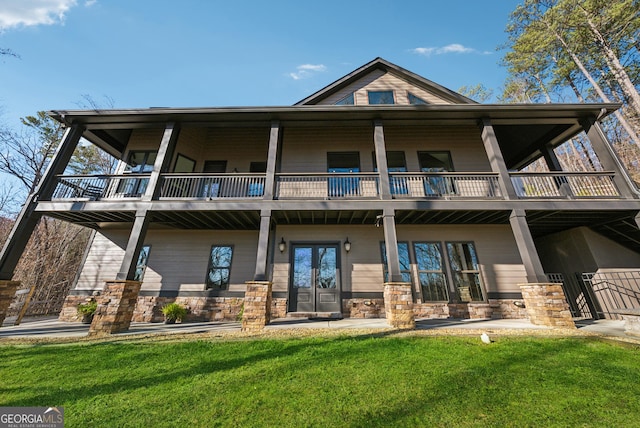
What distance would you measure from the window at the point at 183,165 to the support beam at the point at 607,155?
46.8ft

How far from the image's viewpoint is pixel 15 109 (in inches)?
515

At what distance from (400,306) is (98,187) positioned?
11.4 metres

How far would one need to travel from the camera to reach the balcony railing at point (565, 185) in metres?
7.14

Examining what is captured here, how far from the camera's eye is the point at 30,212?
22.3 feet

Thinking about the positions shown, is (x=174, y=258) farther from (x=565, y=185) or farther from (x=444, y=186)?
(x=565, y=185)

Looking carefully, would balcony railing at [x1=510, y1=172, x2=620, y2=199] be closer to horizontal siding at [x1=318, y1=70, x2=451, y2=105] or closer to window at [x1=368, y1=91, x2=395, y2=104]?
horizontal siding at [x1=318, y1=70, x2=451, y2=105]

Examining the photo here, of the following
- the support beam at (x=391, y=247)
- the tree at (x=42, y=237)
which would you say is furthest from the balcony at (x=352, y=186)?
the tree at (x=42, y=237)

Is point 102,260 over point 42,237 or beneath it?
beneath

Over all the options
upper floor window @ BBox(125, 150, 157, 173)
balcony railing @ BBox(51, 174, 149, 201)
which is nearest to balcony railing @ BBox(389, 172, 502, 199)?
balcony railing @ BBox(51, 174, 149, 201)

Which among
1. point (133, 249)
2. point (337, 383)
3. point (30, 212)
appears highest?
point (30, 212)

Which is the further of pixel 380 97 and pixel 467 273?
pixel 380 97

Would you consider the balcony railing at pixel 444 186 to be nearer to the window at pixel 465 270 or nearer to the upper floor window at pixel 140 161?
the window at pixel 465 270

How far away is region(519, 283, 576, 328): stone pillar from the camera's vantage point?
224 inches

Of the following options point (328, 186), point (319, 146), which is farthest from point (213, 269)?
point (319, 146)
